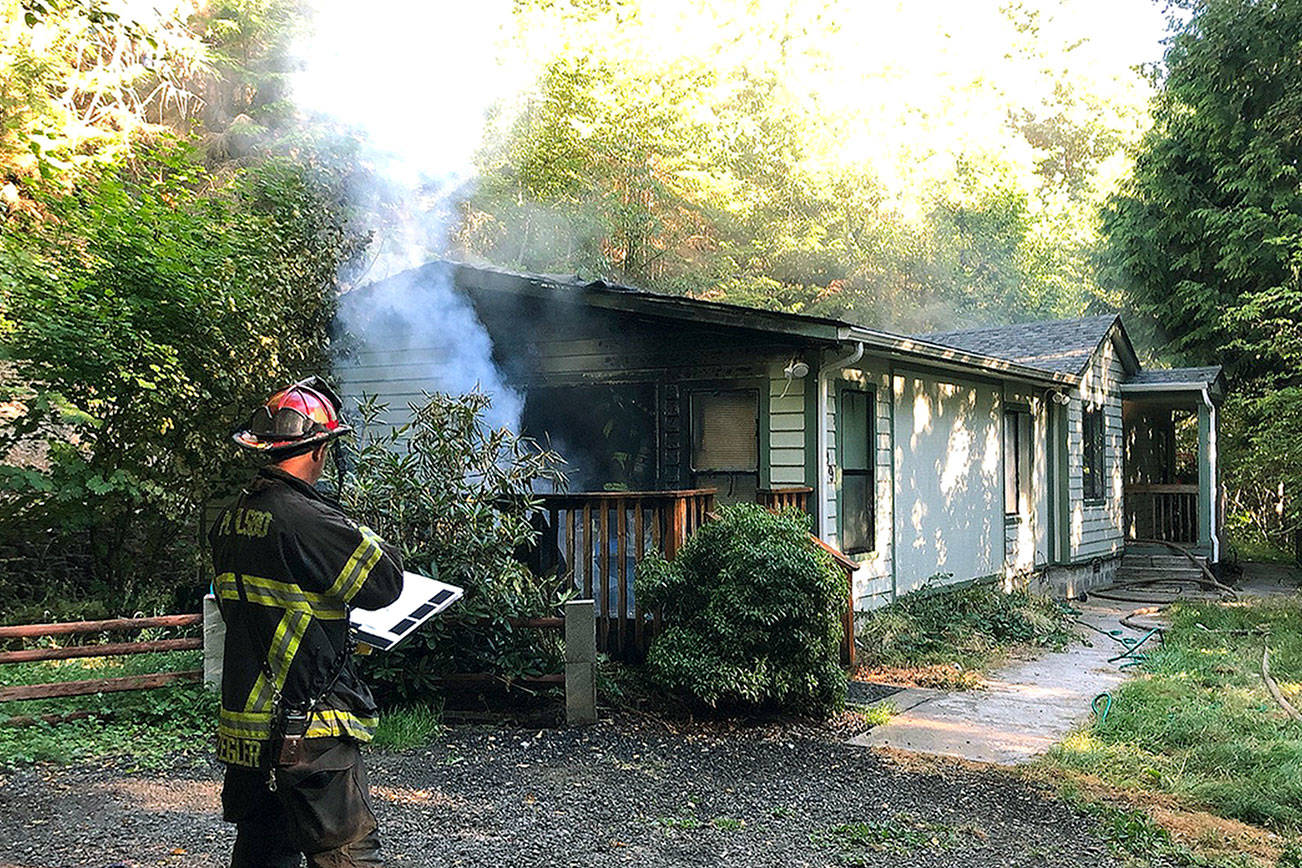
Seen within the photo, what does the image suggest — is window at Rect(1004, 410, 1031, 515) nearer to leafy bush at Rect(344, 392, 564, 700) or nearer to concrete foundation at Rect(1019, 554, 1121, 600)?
concrete foundation at Rect(1019, 554, 1121, 600)

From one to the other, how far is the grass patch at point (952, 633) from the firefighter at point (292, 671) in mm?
6191

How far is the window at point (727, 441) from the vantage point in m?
9.55

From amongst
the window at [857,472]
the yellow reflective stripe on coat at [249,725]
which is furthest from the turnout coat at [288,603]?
the window at [857,472]

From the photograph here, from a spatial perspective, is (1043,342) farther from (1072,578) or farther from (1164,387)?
(1072,578)

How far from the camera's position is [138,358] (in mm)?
8961

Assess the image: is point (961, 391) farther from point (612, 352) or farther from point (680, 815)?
point (680, 815)

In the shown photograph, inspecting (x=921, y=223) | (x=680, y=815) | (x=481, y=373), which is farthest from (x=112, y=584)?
(x=921, y=223)

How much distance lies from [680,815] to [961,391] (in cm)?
804

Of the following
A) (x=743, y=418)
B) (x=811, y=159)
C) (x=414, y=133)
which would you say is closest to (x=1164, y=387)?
(x=743, y=418)

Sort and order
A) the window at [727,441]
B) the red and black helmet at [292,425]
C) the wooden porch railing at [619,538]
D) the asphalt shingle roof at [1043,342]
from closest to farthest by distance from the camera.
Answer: the red and black helmet at [292,425] < the wooden porch railing at [619,538] < the window at [727,441] < the asphalt shingle roof at [1043,342]

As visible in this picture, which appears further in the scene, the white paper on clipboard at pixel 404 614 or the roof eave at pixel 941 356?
the roof eave at pixel 941 356

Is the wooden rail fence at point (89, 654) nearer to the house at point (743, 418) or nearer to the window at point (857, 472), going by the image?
the house at point (743, 418)

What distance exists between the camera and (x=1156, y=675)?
8.55 m

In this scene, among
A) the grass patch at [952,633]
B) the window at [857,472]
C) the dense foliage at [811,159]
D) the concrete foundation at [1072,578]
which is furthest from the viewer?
the dense foliage at [811,159]
